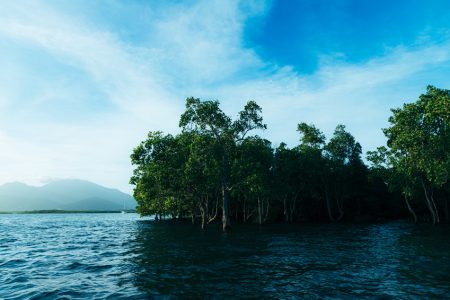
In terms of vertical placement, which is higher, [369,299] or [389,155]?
[389,155]

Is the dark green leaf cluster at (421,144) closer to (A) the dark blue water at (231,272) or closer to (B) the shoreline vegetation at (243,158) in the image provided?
(B) the shoreline vegetation at (243,158)

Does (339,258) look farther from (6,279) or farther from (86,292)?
(6,279)

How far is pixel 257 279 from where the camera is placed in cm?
1819

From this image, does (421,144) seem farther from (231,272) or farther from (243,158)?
(231,272)

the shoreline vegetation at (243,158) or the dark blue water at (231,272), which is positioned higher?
the shoreline vegetation at (243,158)

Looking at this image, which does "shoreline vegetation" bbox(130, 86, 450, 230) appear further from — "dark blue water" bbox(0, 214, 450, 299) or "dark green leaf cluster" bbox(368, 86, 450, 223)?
"dark blue water" bbox(0, 214, 450, 299)

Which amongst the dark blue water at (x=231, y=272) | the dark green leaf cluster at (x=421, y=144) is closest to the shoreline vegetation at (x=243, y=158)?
the dark green leaf cluster at (x=421, y=144)

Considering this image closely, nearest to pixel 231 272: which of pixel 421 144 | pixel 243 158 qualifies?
pixel 243 158

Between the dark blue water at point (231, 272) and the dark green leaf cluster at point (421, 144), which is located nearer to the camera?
the dark blue water at point (231, 272)

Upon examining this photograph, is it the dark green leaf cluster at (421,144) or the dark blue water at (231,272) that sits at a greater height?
the dark green leaf cluster at (421,144)

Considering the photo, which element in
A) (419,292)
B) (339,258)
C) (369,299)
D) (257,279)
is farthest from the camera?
(339,258)

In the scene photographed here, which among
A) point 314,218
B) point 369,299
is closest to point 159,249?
point 369,299

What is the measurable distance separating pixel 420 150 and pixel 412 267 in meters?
38.9

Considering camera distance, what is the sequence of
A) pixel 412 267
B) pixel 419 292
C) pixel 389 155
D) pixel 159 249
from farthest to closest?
pixel 389 155 < pixel 159 249 < pixel 412 267 < pixel 419 292
